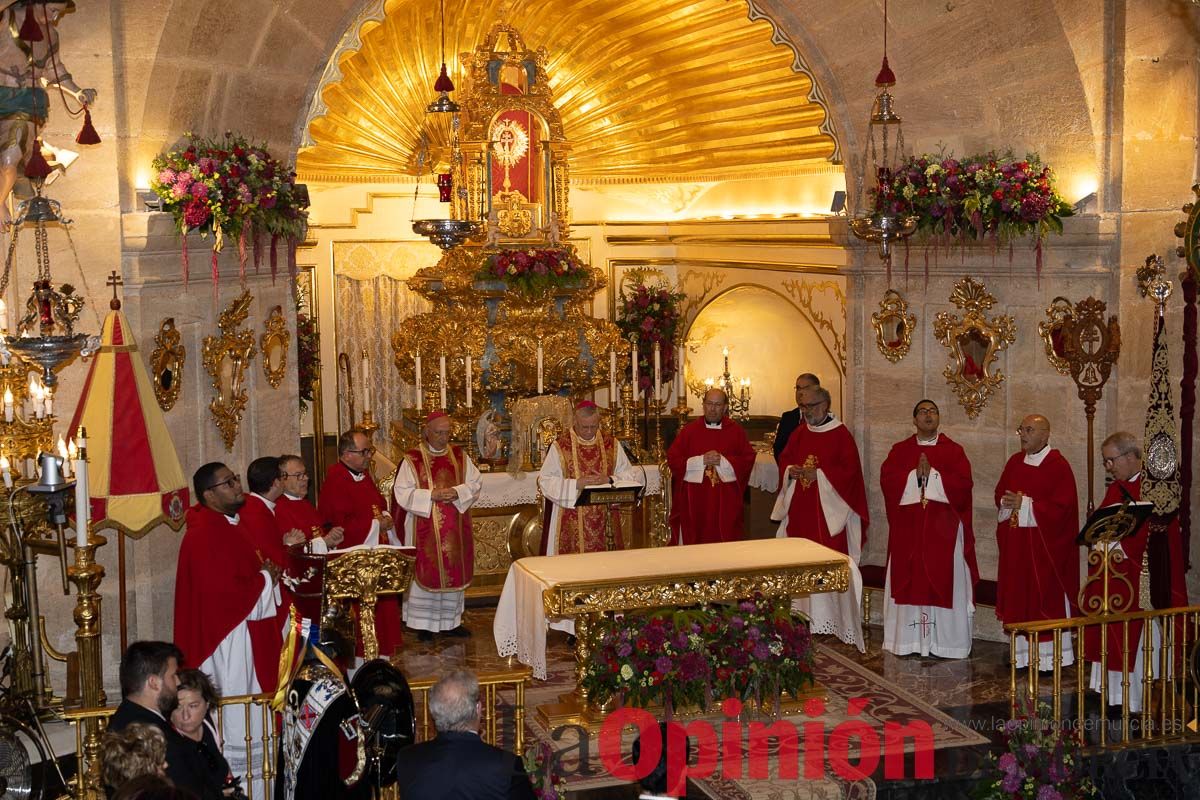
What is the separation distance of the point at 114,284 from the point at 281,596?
6.70 ft

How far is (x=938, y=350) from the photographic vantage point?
11.3 meters

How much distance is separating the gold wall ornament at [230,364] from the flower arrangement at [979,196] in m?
4.44

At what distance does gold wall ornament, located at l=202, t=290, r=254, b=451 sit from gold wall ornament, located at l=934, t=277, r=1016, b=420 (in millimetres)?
4983

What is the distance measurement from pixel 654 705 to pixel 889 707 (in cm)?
147

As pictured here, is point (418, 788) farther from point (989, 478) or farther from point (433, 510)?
point (989, 478)

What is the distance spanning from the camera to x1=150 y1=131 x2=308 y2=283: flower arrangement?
30.0 ft

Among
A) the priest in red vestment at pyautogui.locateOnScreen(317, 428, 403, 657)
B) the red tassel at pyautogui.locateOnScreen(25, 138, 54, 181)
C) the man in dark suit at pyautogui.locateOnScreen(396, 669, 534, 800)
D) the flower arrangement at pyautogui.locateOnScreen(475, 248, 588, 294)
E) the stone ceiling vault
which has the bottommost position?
the man in dark suit at pyautogui.locateOnScreen(396, 669, 534, 800)

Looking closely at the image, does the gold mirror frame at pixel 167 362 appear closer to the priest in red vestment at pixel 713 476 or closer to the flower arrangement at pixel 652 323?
the priest in red vestment at pixel 713 476

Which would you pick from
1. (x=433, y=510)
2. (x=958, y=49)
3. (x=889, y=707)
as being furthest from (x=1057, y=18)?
(x=433, y=510)

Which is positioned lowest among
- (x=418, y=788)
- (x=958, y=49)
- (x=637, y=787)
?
(x=637, y=787)

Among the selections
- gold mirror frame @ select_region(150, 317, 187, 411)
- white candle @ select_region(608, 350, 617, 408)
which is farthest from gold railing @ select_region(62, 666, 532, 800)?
white candle @ select_region(608, 350, 617, 408)

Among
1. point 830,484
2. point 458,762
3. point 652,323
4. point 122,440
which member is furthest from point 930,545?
point 652,323

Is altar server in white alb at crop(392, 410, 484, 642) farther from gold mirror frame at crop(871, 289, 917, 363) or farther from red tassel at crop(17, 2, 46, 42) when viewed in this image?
red tassel at crop(17, 2, 46, 42)

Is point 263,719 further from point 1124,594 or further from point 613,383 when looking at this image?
point 613,383
